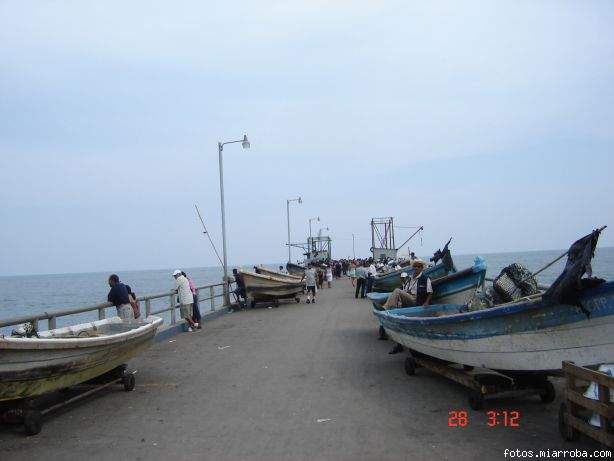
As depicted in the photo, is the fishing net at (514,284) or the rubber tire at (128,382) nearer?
the fishing net at (514,284)

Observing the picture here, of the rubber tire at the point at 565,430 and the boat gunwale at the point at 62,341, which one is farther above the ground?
the boat gunwale at the point at 62,341

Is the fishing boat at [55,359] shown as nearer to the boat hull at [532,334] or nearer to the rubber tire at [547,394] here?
the boat hull at [532,334]

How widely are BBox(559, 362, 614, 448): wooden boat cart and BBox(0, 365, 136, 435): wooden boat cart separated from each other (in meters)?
5.53

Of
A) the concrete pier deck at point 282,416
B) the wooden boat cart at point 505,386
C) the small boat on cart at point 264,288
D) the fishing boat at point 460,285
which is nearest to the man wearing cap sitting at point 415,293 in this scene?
the fishing boat at point 460,285

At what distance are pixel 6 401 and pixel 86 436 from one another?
3.50 feet

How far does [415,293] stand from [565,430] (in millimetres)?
5882

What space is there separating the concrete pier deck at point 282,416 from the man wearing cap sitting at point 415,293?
105 cm

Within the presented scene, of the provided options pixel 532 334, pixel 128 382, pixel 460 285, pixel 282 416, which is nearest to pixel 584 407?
pixel 532 334

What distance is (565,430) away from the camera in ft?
17.8

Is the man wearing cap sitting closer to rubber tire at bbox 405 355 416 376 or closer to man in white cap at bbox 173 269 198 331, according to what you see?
rubber tire at bbox 405 355 416 376

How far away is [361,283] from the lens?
26.1m

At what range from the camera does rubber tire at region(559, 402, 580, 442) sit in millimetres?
5340

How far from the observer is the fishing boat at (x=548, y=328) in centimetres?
552

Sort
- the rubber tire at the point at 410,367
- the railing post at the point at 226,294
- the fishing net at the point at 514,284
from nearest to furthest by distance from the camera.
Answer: the fishing net at the point at 514,284
the rubber tire at the point at 410,367
the railing post at the point at 226,294
